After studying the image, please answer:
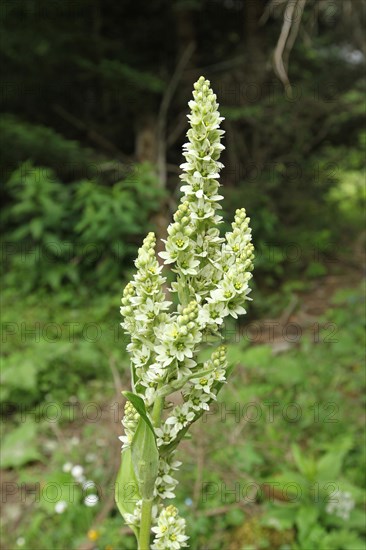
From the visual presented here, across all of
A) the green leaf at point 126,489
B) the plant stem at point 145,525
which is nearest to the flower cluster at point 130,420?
the green leaf at point 126,489

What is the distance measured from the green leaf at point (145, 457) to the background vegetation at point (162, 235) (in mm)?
1802

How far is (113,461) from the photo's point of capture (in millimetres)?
3939

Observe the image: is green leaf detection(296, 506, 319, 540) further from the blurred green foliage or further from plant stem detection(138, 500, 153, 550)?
the blurred green foliage

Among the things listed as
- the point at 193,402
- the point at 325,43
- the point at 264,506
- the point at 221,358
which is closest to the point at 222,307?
the point at 221,358

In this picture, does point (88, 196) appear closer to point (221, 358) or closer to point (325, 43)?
point (325, 43)

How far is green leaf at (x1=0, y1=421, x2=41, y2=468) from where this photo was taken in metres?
4.17

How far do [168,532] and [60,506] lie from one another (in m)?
2.03

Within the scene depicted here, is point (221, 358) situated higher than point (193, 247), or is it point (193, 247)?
point (193, 247)

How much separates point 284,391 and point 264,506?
1.65 metres

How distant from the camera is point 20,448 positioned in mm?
4273

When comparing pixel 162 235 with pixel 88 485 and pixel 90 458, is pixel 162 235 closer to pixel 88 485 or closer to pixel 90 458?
pixel 90 458

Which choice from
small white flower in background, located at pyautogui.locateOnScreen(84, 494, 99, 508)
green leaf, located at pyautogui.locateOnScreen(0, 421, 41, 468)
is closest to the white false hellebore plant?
small white flower in background, located at pyautogui.locateOnScreen(84, 494, 99, 508)

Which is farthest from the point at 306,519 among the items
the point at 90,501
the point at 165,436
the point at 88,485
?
the point at 165,436

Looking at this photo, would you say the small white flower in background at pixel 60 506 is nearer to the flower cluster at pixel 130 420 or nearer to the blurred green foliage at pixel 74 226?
the flower cluster at pixel 130 420
